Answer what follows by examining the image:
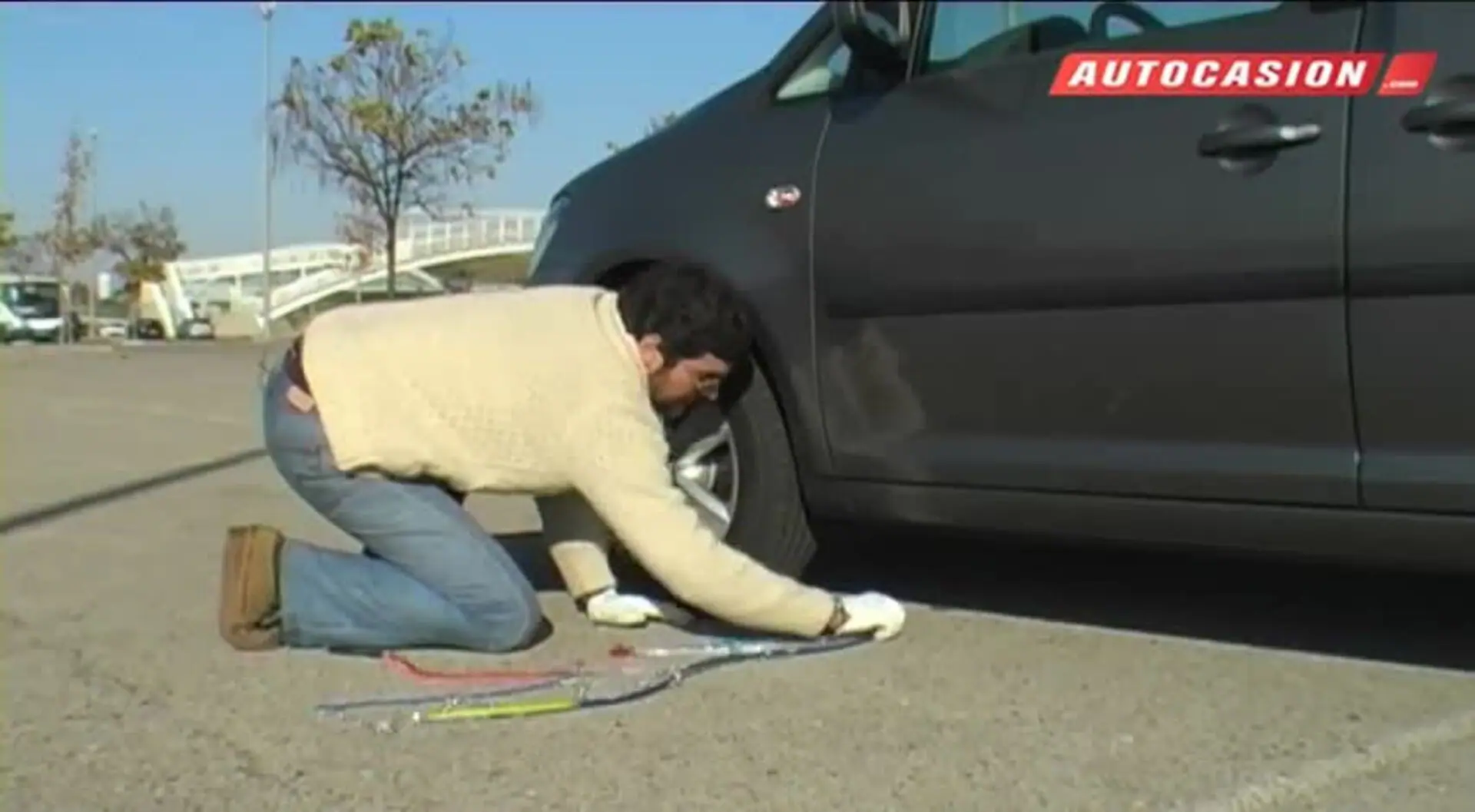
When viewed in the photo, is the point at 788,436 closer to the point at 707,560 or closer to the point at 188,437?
the point at 707,560

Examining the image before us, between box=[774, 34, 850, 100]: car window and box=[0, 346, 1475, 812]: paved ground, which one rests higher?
box=[774, 34, 850, 100]: car window

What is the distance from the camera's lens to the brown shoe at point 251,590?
3.83m

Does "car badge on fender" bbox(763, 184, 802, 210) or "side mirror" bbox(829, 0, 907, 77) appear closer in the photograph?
"side mirror" bbox(829, 0, 907, 77)

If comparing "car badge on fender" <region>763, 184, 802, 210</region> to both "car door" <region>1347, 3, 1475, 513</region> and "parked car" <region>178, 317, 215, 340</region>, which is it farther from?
"parked car" <region>178, 317, 215, 340</region>

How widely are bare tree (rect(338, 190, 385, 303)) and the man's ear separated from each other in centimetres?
3449

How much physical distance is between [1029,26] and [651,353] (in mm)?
1147

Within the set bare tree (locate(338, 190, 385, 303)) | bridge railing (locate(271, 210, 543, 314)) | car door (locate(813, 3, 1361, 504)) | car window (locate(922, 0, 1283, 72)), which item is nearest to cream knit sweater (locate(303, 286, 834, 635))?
car door (locate(813, 3, 1361, 504))

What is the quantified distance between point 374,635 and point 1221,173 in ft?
6.32

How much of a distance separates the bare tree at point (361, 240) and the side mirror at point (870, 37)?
34.2 m

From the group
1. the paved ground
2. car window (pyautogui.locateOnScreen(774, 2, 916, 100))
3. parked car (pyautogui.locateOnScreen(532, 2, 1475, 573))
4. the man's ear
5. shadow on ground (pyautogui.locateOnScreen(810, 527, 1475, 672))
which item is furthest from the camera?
car window (pyautogui.locateOnScreen(774, 2, 916, 100))

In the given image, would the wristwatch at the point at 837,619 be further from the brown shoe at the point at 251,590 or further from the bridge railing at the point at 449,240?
the bridge railing at the point at 449,240

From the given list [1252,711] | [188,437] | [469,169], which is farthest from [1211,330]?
[469,169]

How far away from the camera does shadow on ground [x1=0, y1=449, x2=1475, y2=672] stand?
13.0 ft

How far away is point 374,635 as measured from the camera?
384 centimetres
